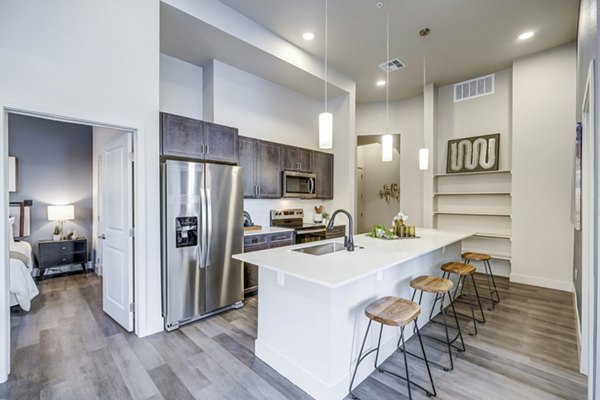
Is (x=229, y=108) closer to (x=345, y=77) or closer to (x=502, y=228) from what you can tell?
(x=345, y=77)

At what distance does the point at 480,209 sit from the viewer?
201 inches

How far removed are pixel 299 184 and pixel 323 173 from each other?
2.16 ft

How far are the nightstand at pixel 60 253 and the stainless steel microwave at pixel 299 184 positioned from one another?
3691 mm

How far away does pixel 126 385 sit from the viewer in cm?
205

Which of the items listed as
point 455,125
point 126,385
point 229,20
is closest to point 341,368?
point 126,385

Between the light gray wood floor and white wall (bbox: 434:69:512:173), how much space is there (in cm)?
293

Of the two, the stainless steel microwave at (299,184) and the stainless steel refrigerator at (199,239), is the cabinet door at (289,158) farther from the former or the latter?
the stainless steel refrigerator at (199,239)

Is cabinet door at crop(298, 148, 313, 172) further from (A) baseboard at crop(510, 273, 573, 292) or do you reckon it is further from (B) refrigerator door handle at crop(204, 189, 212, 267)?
(A) baseboard at crop(510, 273, 573, 292)

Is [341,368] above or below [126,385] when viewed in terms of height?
above

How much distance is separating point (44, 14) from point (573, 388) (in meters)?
4.92

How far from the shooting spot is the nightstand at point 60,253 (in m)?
4.55

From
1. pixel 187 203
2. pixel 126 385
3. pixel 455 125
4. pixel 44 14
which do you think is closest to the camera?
pixel 126 385

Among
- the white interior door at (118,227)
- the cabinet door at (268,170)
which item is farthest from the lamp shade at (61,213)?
the cabinet door at (268,170)

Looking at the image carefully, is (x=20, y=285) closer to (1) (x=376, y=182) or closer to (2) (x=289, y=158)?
(2) (x=289, y=158)
